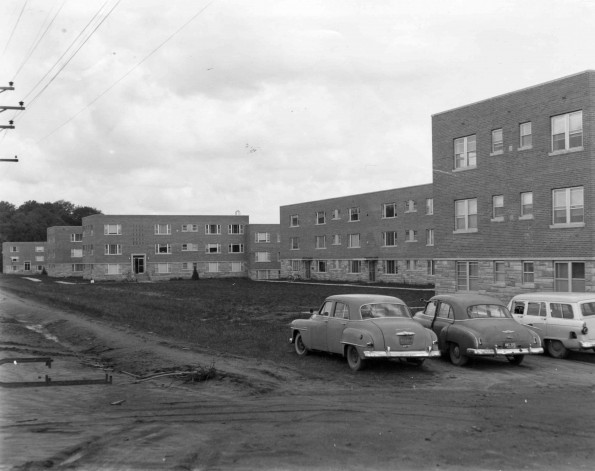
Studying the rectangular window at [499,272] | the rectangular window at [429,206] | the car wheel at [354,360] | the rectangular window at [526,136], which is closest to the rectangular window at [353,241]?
the rectangular window at [429,206]

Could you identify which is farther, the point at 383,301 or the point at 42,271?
the point at 42,271

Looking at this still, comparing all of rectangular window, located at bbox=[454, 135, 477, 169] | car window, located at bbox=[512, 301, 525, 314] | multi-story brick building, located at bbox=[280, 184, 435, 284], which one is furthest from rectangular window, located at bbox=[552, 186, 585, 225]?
multi-story brick building, located at bbox=[280, 184, 435, 284]

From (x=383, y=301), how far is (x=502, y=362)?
3583 millimetres

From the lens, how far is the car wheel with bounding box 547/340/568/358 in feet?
56.3

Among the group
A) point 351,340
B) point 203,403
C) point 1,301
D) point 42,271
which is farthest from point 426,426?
point 42,271

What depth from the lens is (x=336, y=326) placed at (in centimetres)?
1561

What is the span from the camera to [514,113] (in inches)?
1172

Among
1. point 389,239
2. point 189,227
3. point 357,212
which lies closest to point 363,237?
point 357,212

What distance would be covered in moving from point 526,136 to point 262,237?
220 feet

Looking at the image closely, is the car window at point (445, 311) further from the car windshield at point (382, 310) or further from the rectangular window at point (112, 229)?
the rectangular window at point (112, 229)

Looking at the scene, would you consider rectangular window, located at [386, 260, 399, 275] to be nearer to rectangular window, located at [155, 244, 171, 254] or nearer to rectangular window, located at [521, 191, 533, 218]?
rectangular window, located at [521, 191, 533, 218]

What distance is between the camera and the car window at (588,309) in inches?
675

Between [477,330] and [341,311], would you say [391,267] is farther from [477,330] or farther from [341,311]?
[341,311]

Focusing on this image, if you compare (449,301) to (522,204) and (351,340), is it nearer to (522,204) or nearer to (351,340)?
(351,340)
